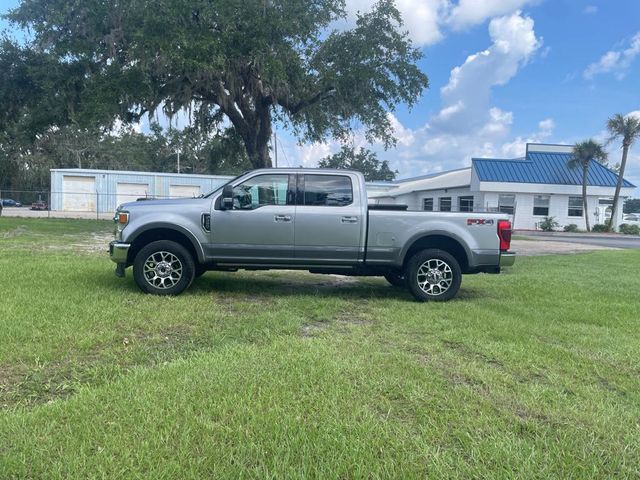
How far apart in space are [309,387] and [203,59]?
528 inches

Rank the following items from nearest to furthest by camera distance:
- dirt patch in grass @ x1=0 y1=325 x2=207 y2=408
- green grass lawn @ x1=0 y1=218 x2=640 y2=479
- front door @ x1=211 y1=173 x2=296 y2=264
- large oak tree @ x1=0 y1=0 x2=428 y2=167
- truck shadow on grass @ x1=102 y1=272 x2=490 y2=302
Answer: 1. green grass lawn @ x1=0 y1=218 x2=640 y2=479
2. dirt patch in grass @ x1=0 y1=325 x2=207 y2=408
3. front door @ x1=211 y1=173 x2=296 y2=264
4. truck shadow on grass @ x1=102 y1=272 x2=490 y2=302
5. large oak tree @ x1=0 y1=0 x2=428 y2=167

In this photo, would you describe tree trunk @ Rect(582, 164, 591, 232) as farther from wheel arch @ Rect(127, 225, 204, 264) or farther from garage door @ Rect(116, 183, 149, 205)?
wheel arch @ Rect(127, 225, 204, 264)

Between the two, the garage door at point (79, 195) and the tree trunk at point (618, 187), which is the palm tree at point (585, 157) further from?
the garage door at point (79, 195)

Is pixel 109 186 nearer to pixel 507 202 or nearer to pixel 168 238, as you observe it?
pixel 507 202

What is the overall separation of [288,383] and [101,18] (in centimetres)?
1609

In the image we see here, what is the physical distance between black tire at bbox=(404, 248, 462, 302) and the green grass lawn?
31cm

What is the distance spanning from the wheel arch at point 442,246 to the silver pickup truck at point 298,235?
0.02m

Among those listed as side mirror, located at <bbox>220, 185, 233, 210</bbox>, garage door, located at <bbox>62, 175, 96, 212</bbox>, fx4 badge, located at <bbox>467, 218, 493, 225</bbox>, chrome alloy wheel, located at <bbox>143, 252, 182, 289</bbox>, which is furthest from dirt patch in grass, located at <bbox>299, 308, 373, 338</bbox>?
garage door, located at <bbox>62, 175, 96, 212</bbox>

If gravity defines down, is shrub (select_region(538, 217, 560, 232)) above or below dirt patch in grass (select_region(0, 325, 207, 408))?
A: above

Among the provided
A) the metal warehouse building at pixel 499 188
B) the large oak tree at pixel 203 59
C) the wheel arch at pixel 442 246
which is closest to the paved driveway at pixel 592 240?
the metal warehouse building at pixel 499 188

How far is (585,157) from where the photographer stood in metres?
35.3

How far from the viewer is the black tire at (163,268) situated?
22.8 feet

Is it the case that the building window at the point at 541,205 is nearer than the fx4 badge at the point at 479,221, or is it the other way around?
the fx4 badge at the point at 479,221

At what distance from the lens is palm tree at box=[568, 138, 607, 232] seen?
3491cm
